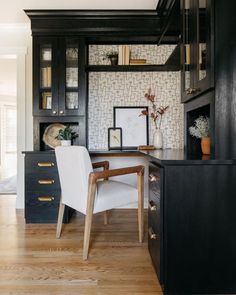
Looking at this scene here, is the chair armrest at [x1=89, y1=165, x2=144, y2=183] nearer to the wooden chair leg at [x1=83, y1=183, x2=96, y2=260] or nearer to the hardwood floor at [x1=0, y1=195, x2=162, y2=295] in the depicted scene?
the wooden chair leg at [x1=83, y1=183, x2=96, y2=260]

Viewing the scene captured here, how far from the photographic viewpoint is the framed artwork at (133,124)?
3469 mm

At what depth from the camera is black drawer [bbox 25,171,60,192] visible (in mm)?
2854

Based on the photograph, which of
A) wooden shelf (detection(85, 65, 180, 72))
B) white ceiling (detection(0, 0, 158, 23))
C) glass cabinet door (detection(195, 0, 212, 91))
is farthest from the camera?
wooden shelf (detection(85, 65, 180, 72))

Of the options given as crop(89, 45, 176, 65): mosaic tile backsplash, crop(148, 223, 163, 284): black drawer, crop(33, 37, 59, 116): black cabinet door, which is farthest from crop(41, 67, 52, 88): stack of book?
crop(148, 223, 163, 284): black drawer

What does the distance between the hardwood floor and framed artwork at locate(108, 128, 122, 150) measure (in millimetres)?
999

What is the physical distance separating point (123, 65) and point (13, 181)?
3.40 m

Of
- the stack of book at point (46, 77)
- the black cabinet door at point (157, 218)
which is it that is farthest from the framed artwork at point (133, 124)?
the black cabinet door at point (157, 218)

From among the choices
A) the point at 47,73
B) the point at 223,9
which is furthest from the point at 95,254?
the point at 47,73

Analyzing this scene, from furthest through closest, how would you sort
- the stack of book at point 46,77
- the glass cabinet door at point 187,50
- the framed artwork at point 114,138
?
the framed artwork at point 114,138, the stack of book at point 46,77, the glass cabinet door at point 187,50

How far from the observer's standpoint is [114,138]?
3.43 metres

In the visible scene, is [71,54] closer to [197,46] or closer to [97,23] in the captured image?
→ [97,23]

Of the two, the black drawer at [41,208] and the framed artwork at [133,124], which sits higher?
the framed artwork at [133,124]

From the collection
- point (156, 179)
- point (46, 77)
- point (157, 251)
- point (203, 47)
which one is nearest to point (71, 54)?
point (46, 77)

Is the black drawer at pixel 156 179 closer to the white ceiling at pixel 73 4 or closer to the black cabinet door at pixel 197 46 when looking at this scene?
the black cabinet door at pixel 197 46
